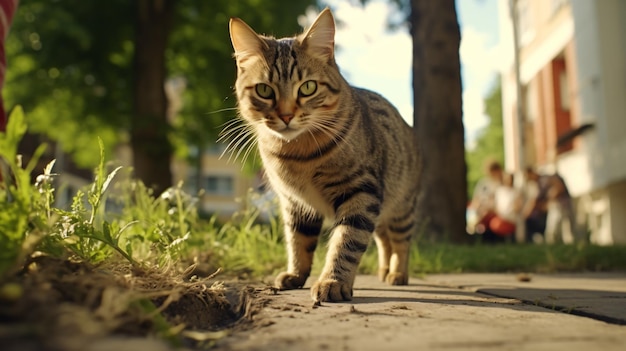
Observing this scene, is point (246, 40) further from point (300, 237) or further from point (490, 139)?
point (490, 139)

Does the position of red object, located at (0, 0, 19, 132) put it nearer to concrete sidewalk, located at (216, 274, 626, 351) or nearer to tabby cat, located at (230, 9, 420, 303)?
tabby cat, located at (230, 9, 420, 303)

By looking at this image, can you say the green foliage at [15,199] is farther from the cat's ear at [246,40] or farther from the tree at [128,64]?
the tree at [128,64]

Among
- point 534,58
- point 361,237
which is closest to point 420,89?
point 361,237

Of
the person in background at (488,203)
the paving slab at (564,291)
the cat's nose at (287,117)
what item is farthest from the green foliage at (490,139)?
the cat's nose at (287,117)

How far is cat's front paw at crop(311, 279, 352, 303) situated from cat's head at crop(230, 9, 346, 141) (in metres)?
0.81

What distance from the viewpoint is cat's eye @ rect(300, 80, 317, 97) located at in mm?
2988

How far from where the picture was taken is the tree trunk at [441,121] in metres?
6.82

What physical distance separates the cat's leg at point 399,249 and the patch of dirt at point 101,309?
1516mm

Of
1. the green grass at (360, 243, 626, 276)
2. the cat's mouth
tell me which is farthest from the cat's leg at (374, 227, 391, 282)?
the cat's mouth

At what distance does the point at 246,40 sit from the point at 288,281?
4.01ft

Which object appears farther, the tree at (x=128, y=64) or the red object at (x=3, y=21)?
the tree at (x=128, y=64)

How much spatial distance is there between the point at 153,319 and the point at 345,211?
5.32ft

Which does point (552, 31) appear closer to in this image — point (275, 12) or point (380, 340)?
point (275, 12)

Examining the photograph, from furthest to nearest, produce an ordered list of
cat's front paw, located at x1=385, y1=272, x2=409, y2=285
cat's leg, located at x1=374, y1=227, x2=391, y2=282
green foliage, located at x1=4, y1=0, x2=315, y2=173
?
green foliage, located at x1=4, y1=0, x2=315, y2=173, cat's leg, located at x1=374, y1=227, x2=391, y2=282, cat's front paw, located at x1=385, y1=272, x2=409, y2=285
